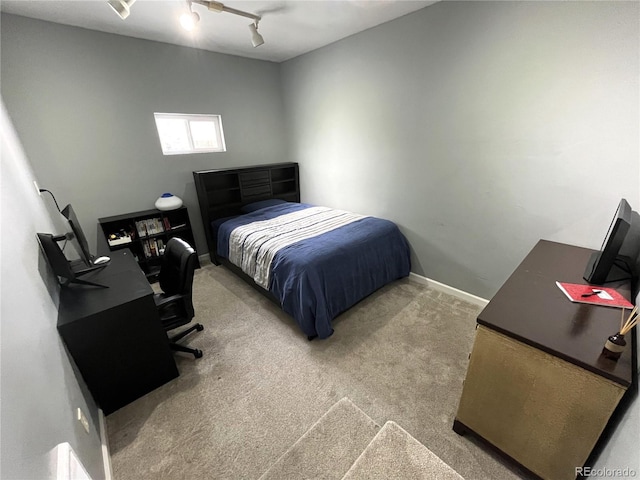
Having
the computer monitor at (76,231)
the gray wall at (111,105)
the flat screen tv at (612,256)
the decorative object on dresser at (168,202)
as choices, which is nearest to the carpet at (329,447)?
the flat screen tv at (612,256)

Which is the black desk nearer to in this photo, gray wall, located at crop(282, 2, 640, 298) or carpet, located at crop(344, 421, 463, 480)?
carpet, located at crop(344, 421, 463, 480)

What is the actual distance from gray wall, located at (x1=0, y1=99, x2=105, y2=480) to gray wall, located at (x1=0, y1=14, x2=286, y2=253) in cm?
121

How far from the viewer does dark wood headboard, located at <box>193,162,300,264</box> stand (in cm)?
345

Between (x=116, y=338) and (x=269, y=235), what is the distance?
1.49 metres

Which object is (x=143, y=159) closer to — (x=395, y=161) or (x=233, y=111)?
(x=233, y=111)

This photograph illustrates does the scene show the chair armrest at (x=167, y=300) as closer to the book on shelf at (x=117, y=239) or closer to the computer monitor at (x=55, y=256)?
the computer monitor at (x=55, y=256)

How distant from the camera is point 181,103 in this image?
126 inches

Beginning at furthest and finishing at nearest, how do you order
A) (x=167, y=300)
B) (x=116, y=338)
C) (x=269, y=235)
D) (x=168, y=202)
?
1. (x=168, y=202)
2. (x=269, y=235)
3. (x=167, y=300)
4. (x=116, y=338)

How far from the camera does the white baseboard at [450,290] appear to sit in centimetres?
256

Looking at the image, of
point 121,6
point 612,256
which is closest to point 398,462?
point 612,256

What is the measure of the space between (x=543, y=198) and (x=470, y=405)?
1682 mm

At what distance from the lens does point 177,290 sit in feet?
6.36

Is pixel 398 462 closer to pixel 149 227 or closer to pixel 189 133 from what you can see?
pixel 149 227

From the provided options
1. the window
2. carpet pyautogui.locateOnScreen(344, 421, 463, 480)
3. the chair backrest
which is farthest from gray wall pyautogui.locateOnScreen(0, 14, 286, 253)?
carpet pyautogui.locateOnScreen(344, 421, 463, 480)
